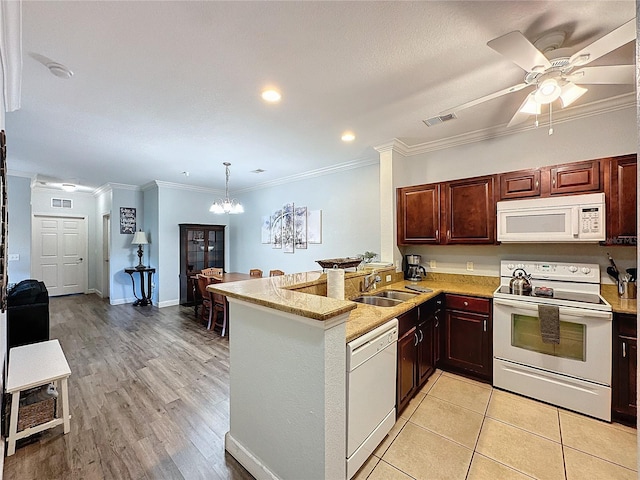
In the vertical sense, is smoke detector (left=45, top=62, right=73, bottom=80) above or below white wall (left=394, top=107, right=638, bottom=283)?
above

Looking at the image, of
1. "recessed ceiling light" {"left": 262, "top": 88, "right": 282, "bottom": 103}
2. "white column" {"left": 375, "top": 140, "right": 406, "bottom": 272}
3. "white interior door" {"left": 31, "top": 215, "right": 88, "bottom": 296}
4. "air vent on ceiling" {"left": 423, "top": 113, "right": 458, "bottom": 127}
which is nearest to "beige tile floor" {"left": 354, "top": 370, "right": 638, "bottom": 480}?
"white column" {"left": 375, "top": 140, "right": 406, "bottom": 272}

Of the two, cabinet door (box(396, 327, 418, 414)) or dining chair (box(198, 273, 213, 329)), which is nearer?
cabinet door (box(396, 327, 418, 414))

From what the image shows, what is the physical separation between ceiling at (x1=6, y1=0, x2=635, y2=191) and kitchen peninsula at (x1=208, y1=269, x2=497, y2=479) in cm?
158

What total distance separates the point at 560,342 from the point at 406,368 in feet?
4.34

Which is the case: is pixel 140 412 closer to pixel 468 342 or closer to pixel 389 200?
pixel 468 342

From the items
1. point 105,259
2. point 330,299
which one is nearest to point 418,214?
Answer: point 330,299

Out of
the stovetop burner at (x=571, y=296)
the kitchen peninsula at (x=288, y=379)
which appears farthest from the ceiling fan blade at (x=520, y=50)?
the stovetop burner at (x=571, y=296)

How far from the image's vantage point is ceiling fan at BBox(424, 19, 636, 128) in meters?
1.40

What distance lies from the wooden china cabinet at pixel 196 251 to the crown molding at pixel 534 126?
4784 mm

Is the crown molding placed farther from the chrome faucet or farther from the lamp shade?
the lamp shade

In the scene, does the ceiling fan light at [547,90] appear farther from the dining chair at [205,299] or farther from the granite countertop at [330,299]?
the dining chair at [205,299]

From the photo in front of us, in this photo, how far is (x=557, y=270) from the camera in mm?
2680

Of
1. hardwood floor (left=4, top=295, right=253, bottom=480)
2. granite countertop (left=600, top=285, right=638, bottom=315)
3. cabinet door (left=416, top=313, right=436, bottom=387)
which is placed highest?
granite countertop (left=600, top=285, right=638, bottom=315)

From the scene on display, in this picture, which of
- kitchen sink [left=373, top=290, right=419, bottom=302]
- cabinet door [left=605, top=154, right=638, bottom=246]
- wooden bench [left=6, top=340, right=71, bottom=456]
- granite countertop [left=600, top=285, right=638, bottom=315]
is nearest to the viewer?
wooden bench [left=6, top=340, right=71, bottom=456]
